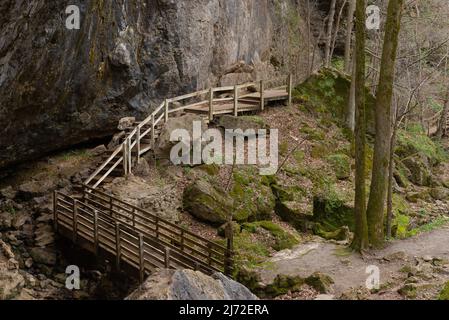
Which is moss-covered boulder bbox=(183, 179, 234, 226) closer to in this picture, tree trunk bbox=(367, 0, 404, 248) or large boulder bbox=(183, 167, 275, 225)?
large boulder bbox=(183, 167, 275, 225)

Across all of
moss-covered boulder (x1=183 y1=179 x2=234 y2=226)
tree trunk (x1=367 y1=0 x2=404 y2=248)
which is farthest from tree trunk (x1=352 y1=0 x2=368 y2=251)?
moss-covered boulder (x1=183 y1=179 x2=234 y2=226)

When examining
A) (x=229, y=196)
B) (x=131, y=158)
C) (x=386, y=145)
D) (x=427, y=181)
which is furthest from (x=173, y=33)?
(x=427, y=181)

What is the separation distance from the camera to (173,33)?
21.5 metres

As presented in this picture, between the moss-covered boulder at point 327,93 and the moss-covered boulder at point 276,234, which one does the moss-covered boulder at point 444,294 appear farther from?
the moss-covered boulder at point 327,93

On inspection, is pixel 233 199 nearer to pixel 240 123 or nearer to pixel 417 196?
pixel 240 123

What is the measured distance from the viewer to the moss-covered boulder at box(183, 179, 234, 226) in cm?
1544

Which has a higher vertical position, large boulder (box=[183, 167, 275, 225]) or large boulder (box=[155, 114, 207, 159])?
large boulder (box=[155, 114, 207, 159])

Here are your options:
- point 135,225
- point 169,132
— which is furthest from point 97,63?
point 135,225

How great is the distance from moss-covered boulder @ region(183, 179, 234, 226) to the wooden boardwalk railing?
1.34 m

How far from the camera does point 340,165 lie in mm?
20188

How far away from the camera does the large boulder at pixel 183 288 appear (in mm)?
7719

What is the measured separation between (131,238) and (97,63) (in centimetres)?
786

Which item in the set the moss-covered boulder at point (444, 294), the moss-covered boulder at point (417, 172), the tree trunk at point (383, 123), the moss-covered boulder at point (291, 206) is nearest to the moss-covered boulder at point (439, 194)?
the moss-covered boulder at point (417, 172)

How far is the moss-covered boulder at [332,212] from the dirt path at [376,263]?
7.41 feet
